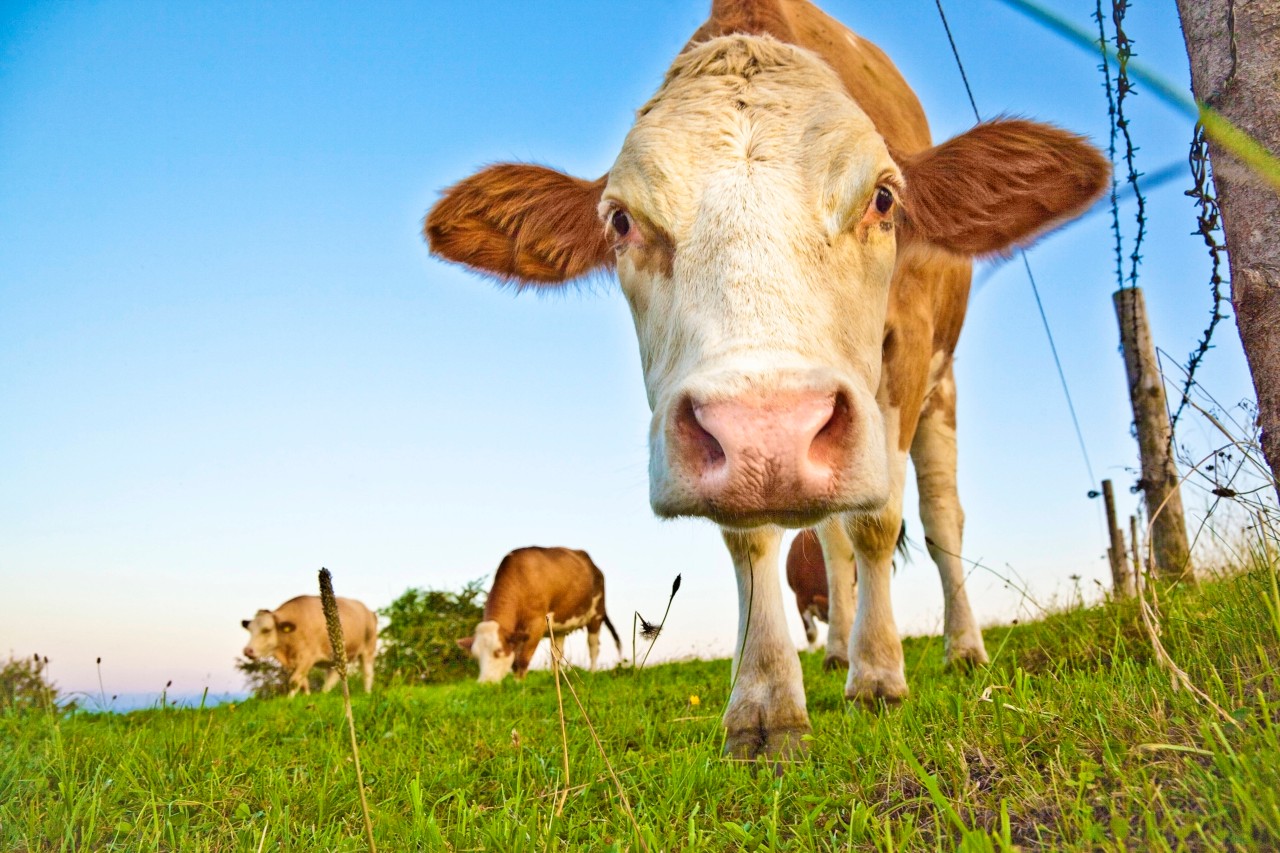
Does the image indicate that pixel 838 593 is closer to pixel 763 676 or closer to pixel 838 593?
pixel 838 593

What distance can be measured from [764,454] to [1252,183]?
1.34 m

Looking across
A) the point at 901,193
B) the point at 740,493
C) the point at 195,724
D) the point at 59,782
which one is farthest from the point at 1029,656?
the point at 59,782

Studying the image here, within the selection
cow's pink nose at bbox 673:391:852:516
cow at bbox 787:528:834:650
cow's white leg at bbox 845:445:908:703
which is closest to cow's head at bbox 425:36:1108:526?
A: cow's pink nose at bbox 673:391:852:516

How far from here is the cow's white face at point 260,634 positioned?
15.9 m

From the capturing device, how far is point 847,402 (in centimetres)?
250

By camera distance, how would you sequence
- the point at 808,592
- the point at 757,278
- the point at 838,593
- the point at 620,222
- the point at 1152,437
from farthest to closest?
the point at 808,592 → the point at 1152,437 → the point at 838,593 → the point at 620,222 → the point at 757,278

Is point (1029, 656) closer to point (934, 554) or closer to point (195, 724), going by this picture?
point (934, 554)

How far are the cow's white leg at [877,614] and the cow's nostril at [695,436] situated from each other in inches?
49.8

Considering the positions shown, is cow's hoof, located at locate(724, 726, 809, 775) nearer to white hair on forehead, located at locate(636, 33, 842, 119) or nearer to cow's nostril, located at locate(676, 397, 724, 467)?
A: cow's nostril, located at locate(676, 397, 724, 467)

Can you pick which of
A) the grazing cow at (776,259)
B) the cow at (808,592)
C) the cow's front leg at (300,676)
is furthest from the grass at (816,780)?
the cow's front leg at (300,676)

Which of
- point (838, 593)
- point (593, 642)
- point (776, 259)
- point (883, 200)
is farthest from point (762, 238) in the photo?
point (593, 642)

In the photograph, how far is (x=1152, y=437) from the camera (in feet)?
21.9

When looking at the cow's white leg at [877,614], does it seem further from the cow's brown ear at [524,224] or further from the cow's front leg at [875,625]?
the cow's brown ear at [524,224]

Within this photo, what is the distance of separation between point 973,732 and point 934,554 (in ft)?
13.4
